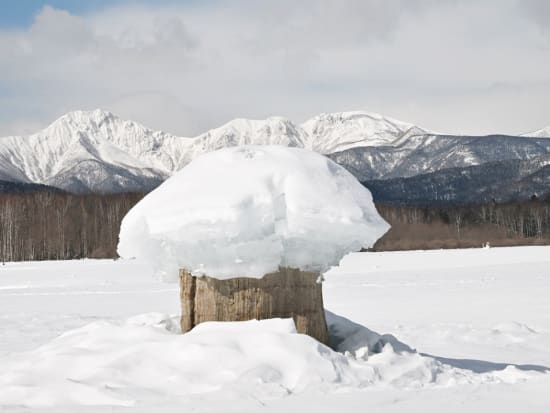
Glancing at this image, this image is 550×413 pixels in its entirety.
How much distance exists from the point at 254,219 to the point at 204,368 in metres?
1.37

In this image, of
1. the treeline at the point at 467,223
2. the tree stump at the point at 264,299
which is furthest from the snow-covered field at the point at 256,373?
the treeline at the point at 467,223

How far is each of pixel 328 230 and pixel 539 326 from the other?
20.7 ft

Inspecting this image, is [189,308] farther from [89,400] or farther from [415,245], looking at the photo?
[415,245]

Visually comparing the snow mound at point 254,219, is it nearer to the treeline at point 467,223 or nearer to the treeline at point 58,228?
the treeline at point 58,228

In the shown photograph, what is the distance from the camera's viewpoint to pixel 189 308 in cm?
645

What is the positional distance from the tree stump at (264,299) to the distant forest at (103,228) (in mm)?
57993

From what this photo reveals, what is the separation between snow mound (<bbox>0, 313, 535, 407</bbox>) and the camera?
501 cm

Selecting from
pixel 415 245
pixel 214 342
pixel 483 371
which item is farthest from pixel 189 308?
pixel 415 245

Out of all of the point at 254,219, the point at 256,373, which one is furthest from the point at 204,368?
the point at 254,219

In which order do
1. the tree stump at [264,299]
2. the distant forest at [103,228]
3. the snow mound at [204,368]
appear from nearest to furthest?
1. the snow mound at [204,368]
2. the tree stump at [264,299]
3. the distant forest at [103,228]

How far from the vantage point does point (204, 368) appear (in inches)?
209

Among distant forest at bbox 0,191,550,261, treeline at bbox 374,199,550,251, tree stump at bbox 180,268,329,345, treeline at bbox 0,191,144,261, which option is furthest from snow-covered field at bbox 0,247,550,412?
treeline at bbox 374,199,550,251

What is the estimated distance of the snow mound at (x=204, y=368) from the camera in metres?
5.01

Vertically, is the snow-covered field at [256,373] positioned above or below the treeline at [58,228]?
below
